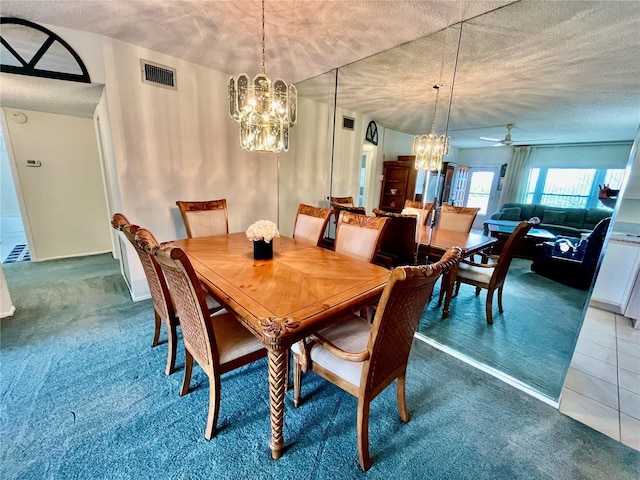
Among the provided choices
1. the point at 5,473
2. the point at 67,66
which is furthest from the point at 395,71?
the point at 5,473

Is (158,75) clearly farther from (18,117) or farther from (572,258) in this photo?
(572,258)

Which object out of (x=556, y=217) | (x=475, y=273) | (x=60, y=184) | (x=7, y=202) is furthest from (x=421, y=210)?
(x=7, y=202)

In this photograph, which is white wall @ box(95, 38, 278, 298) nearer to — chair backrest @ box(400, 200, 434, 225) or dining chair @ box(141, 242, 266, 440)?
dining chair @ box(141, 242, 266, 440)

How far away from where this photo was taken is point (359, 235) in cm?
206

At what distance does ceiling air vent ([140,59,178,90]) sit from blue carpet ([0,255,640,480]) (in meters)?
2.45

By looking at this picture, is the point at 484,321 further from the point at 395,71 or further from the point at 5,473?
the point at 5,473

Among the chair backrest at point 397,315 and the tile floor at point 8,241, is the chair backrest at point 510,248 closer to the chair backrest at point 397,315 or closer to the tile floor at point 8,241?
the chair backrest at point 397,315

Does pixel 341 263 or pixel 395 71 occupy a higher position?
pixel 395 71

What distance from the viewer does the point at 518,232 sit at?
79.7 inches

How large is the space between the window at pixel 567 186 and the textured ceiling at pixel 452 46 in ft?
0.75

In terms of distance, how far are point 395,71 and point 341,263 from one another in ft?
7.06

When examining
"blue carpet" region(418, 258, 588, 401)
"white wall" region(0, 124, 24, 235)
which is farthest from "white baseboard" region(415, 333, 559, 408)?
"white wall" region(0, 124, 24, 235)

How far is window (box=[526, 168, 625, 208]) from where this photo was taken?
172cm

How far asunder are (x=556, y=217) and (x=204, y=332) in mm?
2639
